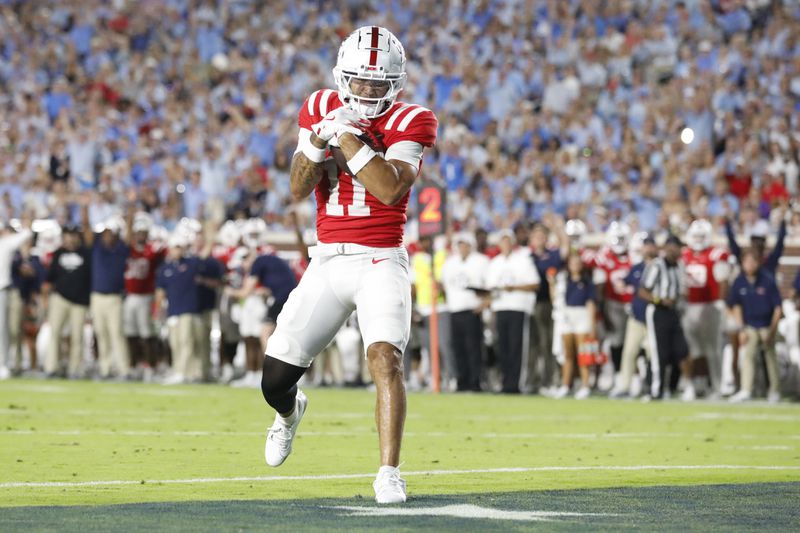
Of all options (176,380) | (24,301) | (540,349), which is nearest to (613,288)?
(540,349)

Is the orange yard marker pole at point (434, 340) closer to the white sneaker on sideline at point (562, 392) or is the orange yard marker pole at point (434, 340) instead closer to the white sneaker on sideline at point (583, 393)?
the white sneaker on sideline at point (562, 392)

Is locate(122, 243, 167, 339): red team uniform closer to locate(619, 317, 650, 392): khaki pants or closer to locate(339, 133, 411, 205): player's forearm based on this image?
locate(619, 317, 650, 392): khaki pants

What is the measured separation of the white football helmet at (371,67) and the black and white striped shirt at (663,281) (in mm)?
10084

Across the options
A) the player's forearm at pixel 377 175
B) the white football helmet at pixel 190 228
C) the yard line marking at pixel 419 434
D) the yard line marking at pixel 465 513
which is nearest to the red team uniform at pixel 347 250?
the player's forearm at pixel 377 175

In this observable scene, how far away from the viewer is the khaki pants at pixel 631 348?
56.6ft

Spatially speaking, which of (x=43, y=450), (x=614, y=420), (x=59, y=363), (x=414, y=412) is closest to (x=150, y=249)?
(x=59, y=363)

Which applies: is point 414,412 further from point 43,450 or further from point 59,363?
point 59,363

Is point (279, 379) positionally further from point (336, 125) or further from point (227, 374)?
point (227, 374)

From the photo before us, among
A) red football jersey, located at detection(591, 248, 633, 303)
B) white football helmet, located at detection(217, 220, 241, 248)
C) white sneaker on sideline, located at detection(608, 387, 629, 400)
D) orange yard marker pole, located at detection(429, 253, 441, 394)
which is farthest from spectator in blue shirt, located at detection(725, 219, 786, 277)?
white football helmet, located at detection(217, 220, 241, 248)

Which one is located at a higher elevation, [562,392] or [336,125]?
[336,125]

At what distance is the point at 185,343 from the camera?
19562 mm

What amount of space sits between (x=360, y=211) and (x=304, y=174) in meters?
0.35

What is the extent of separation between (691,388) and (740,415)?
307 cm

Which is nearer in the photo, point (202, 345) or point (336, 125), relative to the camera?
point (336, 125)
